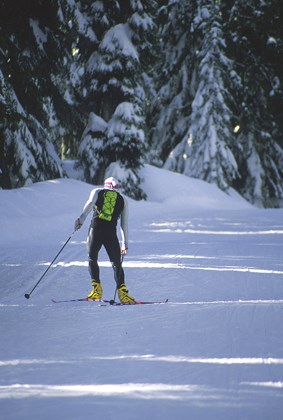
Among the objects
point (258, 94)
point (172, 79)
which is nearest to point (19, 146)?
point (172, 79)

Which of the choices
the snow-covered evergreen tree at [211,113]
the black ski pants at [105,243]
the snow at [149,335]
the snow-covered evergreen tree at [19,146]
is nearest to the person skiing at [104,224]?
the black ski pants at [105,243]

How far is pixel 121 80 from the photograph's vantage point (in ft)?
67.0

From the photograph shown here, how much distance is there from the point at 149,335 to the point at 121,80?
1713cm

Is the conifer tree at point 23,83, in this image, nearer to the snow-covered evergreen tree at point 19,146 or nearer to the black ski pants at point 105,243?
the snow-covered evergreen tree at point 19,146

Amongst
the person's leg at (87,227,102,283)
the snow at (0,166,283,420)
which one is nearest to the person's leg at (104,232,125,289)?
the person's leg at (87,227,102,283)

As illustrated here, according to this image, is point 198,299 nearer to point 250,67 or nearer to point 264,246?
point 264,246

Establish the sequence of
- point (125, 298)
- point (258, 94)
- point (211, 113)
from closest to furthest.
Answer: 1. point (125, 298)
2. point (211, 113)
3. point (258, 94)

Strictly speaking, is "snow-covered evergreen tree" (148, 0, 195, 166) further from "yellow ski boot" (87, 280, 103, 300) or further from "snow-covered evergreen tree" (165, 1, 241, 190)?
"yellow ski boot" (87, 280, 103, 300)

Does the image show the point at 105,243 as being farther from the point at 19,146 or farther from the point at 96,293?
the point at 19,146

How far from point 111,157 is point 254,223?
7.80 metres

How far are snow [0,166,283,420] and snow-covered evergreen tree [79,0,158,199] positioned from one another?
9273 mm

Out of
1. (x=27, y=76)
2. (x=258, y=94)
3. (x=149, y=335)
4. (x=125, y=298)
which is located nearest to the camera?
(x=149, y=335)

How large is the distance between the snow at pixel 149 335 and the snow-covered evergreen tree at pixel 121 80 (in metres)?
9.27

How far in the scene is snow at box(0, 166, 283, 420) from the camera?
3.20 metres
